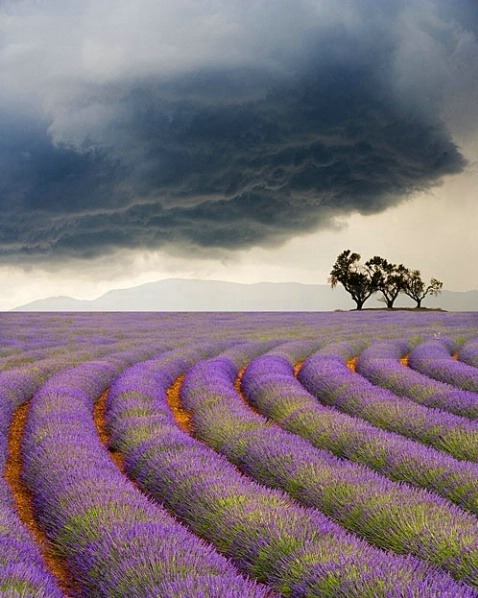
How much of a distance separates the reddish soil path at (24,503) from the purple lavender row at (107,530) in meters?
0.10

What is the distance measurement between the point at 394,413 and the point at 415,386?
1.87m

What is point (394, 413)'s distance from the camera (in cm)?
734

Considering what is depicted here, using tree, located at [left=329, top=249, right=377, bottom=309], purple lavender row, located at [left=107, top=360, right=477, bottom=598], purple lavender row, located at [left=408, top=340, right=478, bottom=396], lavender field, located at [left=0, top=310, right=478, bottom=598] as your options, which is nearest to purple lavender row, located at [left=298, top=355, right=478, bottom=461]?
lavender field, located at [left=0, top=310, right=478, bottom=598]

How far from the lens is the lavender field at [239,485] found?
3582 millimetres

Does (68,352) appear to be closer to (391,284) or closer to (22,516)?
(22,516)

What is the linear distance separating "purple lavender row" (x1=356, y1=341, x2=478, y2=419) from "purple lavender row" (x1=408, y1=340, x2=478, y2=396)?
1.46 ft

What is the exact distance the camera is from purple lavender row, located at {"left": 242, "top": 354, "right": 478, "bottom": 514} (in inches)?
204

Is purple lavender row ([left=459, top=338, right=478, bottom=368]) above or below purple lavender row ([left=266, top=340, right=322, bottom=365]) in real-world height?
below

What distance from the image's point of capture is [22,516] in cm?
554

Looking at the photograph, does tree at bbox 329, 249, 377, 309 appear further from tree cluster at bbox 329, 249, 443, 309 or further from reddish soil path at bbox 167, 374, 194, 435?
reddish soil path at bbox 167, 374, 194, 435

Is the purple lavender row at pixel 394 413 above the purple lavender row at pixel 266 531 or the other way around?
above

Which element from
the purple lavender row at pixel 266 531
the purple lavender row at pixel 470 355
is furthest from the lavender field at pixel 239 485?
the purple lavender row at pixel 470 355

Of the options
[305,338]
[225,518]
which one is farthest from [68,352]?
[225,518]

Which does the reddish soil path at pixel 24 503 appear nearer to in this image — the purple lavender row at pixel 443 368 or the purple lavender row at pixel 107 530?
the purple lavender row at pixel 107 530
